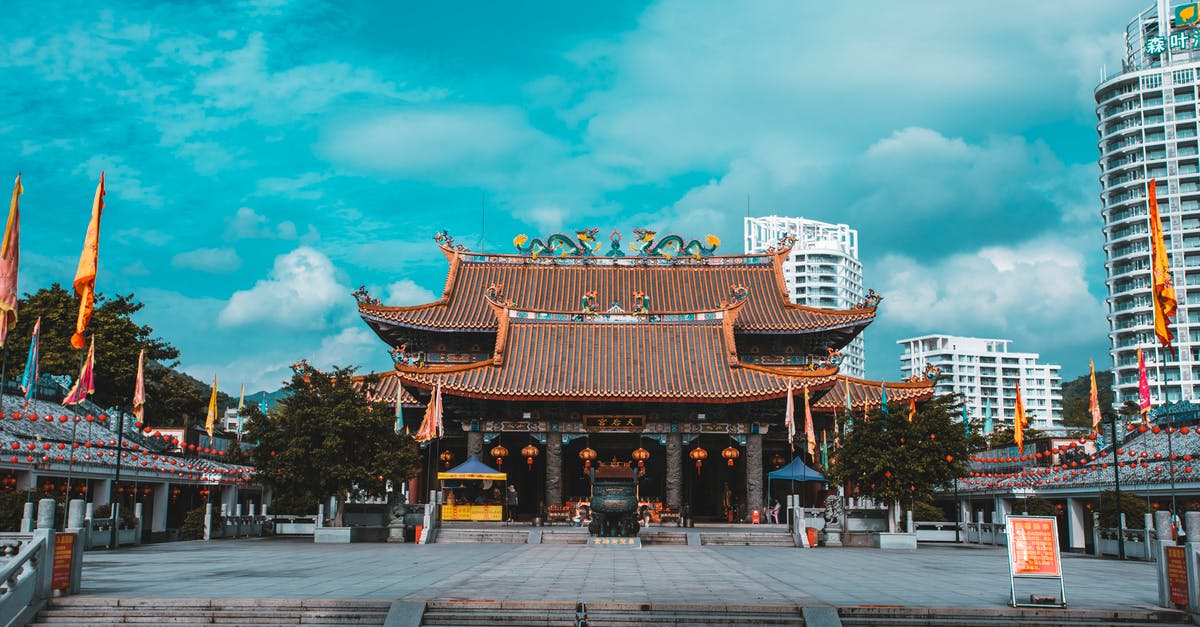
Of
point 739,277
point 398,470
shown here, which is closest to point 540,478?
point 398,470

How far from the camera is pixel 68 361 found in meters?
43.8

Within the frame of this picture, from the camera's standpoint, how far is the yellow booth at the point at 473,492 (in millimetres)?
33625

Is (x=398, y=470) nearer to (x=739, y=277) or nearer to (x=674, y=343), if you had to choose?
(x=674, y=343)

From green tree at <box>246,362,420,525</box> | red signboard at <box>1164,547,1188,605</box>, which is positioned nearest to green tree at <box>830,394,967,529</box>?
green tree at <box>246,362,420,525</box>

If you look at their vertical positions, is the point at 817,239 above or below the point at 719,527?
above

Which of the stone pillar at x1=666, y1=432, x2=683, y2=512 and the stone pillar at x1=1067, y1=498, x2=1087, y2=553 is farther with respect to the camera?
the stone pillar at x1=666, y1=432, x2=683, y2=512

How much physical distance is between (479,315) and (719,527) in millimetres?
16671

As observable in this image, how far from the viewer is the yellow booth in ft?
110

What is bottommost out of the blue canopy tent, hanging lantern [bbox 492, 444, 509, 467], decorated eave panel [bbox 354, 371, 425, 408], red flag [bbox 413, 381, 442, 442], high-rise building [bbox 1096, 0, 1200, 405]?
the blue canopy tent

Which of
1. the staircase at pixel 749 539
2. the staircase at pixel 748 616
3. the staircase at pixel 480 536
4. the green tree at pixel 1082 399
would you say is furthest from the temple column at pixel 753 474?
the green tree at pixel 1082 399

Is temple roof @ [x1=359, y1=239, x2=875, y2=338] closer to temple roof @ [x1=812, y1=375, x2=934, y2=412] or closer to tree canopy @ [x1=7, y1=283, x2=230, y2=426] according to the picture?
temple roof @ [x1=812, y1=375, x2=934, y2=412]

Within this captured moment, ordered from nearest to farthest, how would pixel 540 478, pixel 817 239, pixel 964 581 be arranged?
pixel 964 581 < pixel 540 478 < pixel 817 239

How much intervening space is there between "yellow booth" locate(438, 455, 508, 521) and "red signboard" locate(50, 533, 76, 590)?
20.3m

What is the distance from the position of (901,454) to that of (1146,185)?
229 ft
